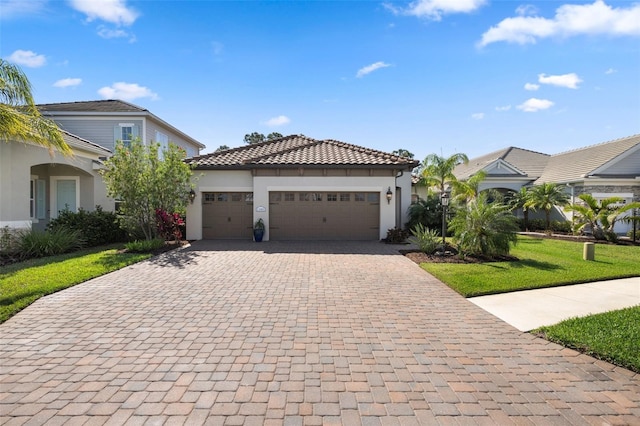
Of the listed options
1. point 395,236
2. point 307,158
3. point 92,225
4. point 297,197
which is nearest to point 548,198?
point 395,236

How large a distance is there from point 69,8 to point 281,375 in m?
11.8

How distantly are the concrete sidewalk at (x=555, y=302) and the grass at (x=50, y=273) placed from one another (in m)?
8.38

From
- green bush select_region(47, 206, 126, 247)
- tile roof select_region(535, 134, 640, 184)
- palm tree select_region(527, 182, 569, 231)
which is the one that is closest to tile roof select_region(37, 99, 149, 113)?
green bush select_region(47, 206, 126, 247)

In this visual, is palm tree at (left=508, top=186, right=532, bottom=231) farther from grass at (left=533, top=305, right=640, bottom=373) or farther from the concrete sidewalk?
grass at (left=533, top=305, right=640, bottom=373)

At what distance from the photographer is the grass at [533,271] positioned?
25.2 feet

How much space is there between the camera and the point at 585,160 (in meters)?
21.4

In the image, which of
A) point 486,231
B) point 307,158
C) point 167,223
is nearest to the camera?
point 486,231

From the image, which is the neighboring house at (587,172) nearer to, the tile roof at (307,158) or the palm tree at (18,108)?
the tile roof at (307,158)

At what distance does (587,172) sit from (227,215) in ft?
67.5

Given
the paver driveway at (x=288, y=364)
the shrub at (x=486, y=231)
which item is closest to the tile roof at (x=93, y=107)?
the paver driveway at (x=288, y=364)

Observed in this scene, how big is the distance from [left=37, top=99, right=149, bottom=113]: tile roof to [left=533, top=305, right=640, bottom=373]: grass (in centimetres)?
2043

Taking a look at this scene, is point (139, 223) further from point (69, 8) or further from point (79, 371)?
point (79, 371)

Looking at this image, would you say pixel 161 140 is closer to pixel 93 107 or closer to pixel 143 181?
pixel 93 107

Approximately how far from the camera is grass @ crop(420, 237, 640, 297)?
25.2 feet
